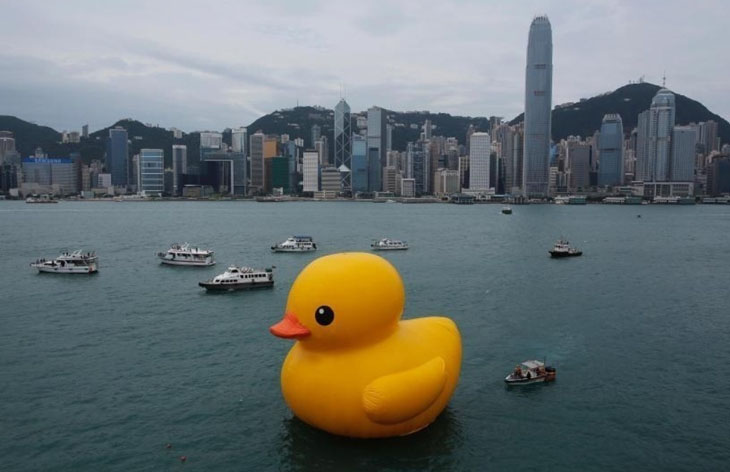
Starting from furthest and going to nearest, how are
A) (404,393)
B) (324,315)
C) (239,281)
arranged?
(239,281) → (404,393) → (324,315)

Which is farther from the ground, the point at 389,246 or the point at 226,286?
the point at 389,246

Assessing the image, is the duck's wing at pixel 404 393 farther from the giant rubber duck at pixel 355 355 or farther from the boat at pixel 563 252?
the boat at pixel 563 252

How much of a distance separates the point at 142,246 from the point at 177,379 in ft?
173

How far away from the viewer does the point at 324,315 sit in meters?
15.0

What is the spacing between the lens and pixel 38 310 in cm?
3584

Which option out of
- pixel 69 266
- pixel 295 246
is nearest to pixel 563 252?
pixel 295 246

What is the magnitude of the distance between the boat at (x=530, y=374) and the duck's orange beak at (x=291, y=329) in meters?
10.0

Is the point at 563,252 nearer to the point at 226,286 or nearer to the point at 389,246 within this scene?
the point at 389,246

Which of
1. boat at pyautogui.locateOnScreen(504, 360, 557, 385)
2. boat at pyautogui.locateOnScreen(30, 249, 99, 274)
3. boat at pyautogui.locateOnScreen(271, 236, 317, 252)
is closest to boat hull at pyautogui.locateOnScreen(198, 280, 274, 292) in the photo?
boat at pyautogui.locateOnScreen(30, 249, 99, 274)

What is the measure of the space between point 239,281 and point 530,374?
24.5 m

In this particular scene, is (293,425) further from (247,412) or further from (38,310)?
(38,310)

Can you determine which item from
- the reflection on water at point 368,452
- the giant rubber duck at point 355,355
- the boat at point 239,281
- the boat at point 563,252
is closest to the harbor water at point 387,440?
the reflection on water at point 368,452

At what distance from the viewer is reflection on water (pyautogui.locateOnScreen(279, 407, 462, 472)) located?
16.1 meters

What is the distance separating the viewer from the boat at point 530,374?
868 inches
